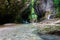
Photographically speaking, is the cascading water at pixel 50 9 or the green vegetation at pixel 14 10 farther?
the cascading water at pixel 50 9

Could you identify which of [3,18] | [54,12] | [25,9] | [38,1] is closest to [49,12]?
[54,12]

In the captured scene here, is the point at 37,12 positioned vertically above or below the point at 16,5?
below

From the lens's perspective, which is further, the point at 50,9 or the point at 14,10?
the point at 50,9

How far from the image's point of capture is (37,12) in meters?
22.2

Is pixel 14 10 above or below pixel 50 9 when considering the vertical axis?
above

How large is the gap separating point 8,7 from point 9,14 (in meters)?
1.13

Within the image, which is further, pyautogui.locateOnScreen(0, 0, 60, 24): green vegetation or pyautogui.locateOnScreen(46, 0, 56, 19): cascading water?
pyautogui.locateOnScreen(46, 0, 56, 19): cascading water

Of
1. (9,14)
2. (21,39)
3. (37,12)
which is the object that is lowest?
(37,12)

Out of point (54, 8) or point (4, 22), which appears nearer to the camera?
point (4, 22)

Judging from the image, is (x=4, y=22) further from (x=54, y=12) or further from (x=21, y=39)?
(x=21, y=39)

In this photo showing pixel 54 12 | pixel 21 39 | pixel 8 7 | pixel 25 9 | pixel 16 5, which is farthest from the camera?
pixel 54 12

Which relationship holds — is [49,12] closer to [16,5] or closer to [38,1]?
[38,1]

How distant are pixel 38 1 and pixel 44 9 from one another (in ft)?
5.33

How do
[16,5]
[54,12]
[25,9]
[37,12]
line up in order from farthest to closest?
[37,12] → [54,12] → [25,9] → [16,5]
